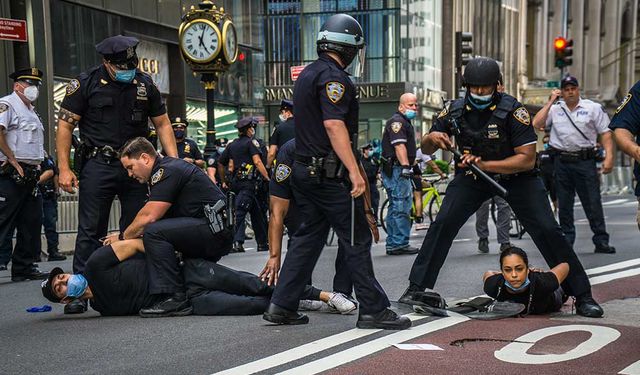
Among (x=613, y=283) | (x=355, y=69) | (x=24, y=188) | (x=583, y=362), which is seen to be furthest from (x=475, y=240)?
(x=583, y=362)

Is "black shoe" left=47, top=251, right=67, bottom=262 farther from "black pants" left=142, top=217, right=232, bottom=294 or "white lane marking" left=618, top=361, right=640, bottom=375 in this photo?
"white lane marking" left=618, top=361, right=640, bottom=375

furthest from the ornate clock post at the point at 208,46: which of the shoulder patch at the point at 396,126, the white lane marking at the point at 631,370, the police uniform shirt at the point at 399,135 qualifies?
the white lane marking at the point at 631,370

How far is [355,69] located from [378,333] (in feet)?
5.62

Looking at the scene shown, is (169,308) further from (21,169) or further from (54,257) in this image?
(54,257)

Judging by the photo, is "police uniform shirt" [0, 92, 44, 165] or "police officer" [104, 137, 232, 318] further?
"police uniform shirt" [0, 92, 44, 165]

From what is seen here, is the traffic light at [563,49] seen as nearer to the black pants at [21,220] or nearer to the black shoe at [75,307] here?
the black pants at [21,220]

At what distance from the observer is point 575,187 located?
10.8 metres

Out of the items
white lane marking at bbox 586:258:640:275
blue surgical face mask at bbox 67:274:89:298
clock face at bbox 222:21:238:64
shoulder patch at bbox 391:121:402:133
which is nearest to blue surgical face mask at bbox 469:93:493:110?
blue surgical face mask at bbox 67:274:89:298

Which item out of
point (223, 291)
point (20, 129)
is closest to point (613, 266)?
point (223, 291)

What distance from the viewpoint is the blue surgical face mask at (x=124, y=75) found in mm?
7121

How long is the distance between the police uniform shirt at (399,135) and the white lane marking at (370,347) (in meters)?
5.19

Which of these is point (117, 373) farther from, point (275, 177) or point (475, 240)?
point (475, 240)

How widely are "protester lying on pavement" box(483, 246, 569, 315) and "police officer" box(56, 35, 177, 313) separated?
8.81 ft

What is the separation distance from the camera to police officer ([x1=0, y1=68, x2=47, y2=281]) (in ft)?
29.4
